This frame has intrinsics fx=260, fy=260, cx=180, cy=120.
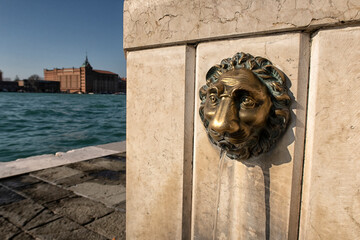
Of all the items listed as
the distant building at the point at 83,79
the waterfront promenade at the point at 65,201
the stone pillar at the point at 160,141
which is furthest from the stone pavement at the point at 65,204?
the distant building at the point at 83,79

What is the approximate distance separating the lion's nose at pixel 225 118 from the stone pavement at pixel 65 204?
5.60ft

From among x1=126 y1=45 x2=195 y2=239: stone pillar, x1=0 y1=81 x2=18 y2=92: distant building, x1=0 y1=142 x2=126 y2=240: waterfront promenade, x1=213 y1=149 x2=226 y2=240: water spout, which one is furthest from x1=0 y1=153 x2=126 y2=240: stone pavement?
x1=0 y1=81 x2=18 y2=92: distant building

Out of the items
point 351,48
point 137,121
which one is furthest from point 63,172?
point 351,48

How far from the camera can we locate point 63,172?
3881mm

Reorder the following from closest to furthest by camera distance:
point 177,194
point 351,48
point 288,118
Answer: point 351,48
point 288,118
point 177,194

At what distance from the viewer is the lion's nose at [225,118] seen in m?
0.98

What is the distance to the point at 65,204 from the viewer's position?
285 cm

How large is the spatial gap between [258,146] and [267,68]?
326 mm

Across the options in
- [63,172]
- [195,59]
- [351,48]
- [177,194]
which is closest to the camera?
[351,48]

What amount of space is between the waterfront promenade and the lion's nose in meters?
1.71

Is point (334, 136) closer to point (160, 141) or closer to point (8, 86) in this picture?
point (160, 141)

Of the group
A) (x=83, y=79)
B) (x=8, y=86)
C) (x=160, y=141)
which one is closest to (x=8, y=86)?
(x=8, y=86)

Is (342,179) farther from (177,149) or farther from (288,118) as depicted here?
(177,149)

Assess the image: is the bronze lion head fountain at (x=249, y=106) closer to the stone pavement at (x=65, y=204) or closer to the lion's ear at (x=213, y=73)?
the lion's ear at (x=213, y=73)
